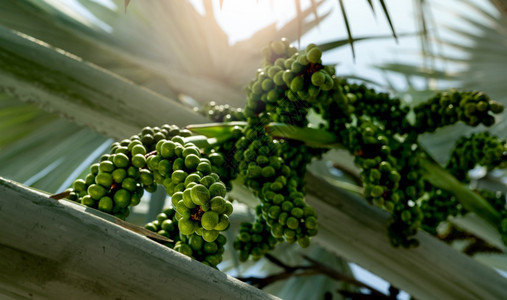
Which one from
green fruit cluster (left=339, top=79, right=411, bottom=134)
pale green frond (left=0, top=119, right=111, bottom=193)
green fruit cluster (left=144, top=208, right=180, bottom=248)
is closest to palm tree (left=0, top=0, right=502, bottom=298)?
pale green frond (left=0, top=119, right=111, bottom=193)

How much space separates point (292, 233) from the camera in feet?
2.53

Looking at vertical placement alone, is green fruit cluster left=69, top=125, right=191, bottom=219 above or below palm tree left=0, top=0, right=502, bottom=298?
below

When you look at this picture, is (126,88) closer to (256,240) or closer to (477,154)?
(256,240)

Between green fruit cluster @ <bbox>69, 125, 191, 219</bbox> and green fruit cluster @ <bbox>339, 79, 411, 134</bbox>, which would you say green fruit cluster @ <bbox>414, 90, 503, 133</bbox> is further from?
green fruit cluster @ <bbox>69, 125, 191, 219</bbox>

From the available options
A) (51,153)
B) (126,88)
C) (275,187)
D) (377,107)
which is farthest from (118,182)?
(51,153)

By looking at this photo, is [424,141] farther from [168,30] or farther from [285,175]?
[285,175]

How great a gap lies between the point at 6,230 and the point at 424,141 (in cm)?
205

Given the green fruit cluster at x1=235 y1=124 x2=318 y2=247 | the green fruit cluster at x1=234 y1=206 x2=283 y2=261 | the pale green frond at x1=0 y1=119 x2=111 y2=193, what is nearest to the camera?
the green fruit cluster at x1=235 y1=124 x2=318 y2=247

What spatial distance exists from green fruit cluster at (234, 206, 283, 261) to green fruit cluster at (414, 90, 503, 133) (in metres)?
0.50

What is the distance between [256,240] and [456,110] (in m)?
0.58

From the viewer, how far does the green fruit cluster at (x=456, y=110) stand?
41.6 inches

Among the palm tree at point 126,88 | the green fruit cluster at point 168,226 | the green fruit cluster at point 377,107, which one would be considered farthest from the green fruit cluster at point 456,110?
the green fruit cluster at point 168,226

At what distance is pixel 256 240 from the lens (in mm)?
873

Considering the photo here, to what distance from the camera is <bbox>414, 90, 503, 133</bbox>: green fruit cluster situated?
1.06 metres
